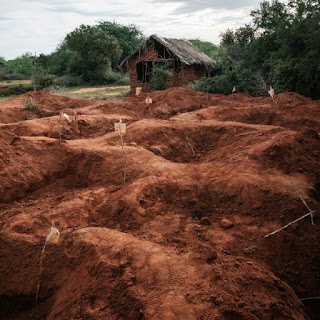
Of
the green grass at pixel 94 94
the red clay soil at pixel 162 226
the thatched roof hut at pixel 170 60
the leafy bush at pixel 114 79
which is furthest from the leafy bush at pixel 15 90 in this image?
the red clay soil at pixel 162 226

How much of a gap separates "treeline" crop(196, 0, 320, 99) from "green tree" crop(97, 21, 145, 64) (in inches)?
766

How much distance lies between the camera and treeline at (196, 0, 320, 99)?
12211 mm

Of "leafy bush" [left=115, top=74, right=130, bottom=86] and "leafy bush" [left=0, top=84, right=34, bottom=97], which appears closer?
"leafy bush" [left=0, top=84, right=34, bottom=97]

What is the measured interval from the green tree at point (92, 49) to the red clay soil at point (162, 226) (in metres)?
20.9

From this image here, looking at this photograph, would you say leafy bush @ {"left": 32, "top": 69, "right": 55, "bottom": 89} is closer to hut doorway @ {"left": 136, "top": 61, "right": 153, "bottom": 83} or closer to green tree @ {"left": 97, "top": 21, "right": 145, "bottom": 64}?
hut doorway @ {"left": 136, "top": 61, "right": 153, "bottom": 83}

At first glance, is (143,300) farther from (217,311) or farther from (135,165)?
(135,165)

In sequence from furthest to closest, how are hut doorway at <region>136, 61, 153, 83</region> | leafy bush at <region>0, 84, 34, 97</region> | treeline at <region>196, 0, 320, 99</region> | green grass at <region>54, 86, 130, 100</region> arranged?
1. leafy bush at <region>0, 84, 34, 97</region>
2. hut doorway at <region>136, 61, 153, 83</region>
3. green grass at <region>54, 86, 130, 100</region>
4. treeline at <region>196, 0, 320, 99</region>

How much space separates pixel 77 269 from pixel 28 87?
20132 millimetres

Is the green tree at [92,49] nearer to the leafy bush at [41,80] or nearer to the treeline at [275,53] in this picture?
the leafy bush at [41,80]

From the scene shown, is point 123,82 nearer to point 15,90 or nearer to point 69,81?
point 69,81

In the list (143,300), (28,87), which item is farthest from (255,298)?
(28,87)

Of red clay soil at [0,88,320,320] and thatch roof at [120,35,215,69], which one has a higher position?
thatch roof at [120,35,215,69]

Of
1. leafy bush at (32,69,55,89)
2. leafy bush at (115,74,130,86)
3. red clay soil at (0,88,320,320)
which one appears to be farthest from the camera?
leafy bush at (115,74,130,86)

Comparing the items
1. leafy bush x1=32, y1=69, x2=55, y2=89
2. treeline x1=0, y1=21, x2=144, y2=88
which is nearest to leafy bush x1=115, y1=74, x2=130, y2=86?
treeline x1=0, y1=21, x2=144, y2=88
